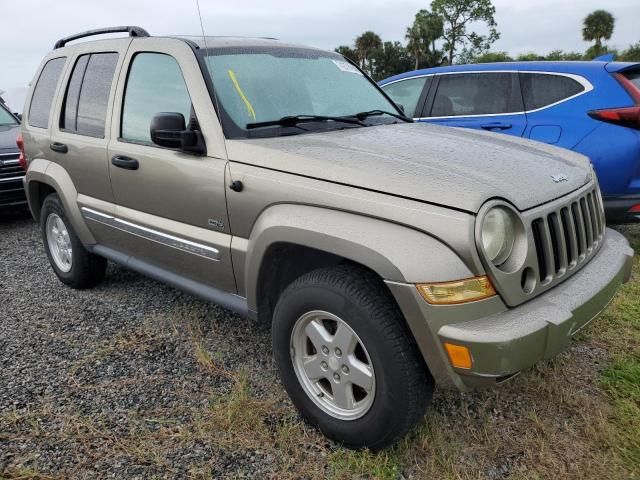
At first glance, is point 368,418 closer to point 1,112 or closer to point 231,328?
point 231,328

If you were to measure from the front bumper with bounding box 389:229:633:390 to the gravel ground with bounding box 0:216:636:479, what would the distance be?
21.9 inches

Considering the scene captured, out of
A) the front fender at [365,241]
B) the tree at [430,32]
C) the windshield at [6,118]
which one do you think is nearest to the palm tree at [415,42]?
the tree at [430,32]

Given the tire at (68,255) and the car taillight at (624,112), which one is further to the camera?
the car taillight at (624,112)

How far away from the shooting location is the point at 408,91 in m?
5.85

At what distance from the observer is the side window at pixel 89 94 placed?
350cm

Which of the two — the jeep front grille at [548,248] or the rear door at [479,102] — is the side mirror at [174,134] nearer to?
the jeep front grille at [548,248]

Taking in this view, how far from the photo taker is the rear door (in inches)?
195

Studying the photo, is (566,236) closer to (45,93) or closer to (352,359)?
(352,359)

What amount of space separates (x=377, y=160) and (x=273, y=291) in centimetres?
85

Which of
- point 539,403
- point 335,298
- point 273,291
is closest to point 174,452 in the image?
point 273,291

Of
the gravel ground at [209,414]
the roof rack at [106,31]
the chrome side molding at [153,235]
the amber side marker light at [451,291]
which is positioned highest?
the roof rack at [106,31]

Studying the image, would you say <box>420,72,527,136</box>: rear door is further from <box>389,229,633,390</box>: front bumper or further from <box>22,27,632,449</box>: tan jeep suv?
<box>389,229,633,390</box>: front bumper

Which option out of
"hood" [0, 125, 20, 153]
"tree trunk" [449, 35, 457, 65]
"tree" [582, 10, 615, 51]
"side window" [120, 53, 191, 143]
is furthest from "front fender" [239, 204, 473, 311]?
"tree" [582, 10, 615, 51]

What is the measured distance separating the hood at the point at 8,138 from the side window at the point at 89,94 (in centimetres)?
352
